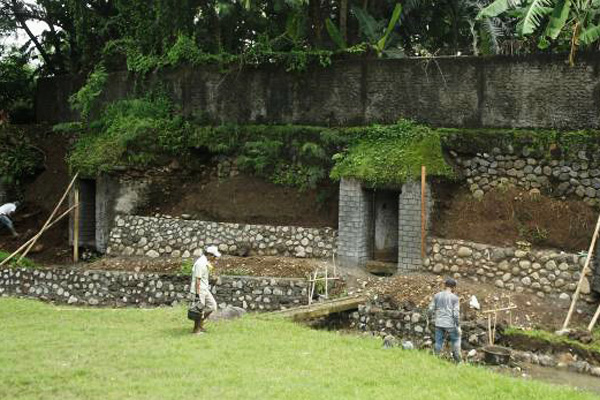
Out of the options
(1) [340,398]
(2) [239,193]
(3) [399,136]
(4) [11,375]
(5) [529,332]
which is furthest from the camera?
(2) [239,193]

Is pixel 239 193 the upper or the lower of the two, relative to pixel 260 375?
upper

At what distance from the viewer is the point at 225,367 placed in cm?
1077

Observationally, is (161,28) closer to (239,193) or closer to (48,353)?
(239,193)

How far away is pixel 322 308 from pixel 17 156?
679 inches

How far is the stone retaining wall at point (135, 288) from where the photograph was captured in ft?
57.5

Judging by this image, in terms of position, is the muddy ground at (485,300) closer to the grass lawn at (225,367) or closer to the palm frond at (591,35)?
the grass lawn at (225,367)

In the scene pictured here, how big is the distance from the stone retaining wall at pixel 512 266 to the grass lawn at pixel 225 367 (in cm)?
485

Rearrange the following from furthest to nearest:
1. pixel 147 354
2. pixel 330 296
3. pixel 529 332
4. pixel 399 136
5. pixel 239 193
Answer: pixel 239 193
pixel 399 136
pixel 330 296
pixel 529 332
pixel 147 354

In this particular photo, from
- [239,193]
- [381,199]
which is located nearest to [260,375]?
[381,199]

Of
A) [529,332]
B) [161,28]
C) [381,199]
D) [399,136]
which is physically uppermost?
[161,28]

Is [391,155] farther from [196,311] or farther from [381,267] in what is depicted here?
[196,311]

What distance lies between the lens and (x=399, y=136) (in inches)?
772

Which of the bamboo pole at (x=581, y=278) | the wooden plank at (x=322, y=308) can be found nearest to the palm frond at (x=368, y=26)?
the wooden plank at (x=322, y=308)

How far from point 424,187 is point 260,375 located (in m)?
9.05
